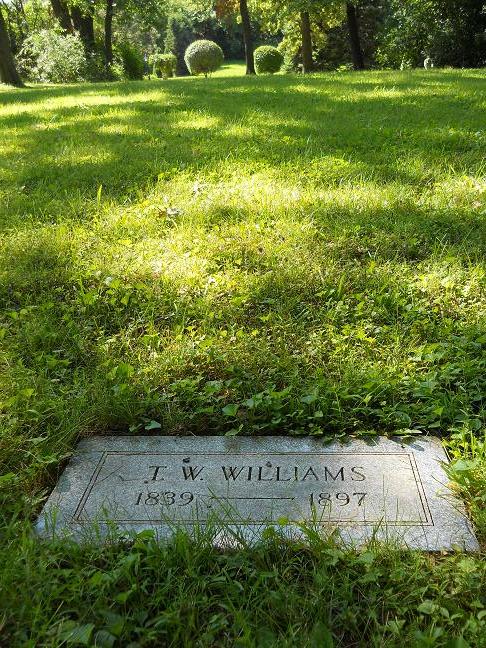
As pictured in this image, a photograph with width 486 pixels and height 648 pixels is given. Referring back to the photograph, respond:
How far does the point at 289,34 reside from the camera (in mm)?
28500

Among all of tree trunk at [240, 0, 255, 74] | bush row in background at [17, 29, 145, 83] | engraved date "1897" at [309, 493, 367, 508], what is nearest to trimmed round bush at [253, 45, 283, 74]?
tree trunk at [240, 0, 255, 74]

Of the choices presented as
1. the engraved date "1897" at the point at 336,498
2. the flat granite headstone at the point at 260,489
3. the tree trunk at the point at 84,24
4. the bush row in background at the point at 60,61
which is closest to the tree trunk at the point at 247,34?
the bush row in background at the point at 60,61

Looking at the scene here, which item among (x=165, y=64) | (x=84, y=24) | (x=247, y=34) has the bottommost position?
(x=165, y=64)

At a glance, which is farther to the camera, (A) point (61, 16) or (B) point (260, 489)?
(A) point (61, 16)

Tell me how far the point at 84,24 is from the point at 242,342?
93.2 feet

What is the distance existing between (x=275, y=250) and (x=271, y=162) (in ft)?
6.11

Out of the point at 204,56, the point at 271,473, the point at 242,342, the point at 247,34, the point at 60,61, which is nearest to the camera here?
the point at 271,473

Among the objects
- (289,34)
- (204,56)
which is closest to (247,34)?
(204,56)

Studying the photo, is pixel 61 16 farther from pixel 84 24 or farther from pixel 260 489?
pixel 260 489

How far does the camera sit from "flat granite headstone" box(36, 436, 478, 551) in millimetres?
1798

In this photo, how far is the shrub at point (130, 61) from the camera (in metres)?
25.7

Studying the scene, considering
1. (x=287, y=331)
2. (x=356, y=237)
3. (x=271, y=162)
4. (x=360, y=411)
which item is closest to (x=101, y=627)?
(x=360, y=411)

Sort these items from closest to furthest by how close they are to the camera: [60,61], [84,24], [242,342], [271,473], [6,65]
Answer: [271,473], [242,342], [6,65], [60,61], [84,24]

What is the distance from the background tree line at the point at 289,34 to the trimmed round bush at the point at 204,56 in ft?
6.18
